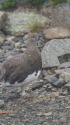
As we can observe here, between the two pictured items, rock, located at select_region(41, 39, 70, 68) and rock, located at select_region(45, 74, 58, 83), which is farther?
rock, located at select_region(41, 39, 70, 68)

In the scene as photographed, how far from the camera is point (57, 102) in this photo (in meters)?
9.05

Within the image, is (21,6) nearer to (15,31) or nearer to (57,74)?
(15,31)

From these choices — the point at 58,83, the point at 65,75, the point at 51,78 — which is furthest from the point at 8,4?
the point at 58,83

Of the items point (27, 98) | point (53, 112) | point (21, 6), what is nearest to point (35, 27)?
point (21, 6)

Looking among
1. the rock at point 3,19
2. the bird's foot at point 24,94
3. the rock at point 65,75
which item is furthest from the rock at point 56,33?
the bird's foot at point 24,94

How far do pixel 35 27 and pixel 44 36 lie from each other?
92 centimetres

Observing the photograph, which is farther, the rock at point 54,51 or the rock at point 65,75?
the rock at point 54,51

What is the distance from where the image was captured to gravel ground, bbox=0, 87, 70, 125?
7805mm

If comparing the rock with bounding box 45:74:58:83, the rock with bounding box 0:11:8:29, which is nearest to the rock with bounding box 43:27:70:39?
the rock with bounding box 0:11:8:29

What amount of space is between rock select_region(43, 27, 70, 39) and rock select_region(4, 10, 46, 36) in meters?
0.98

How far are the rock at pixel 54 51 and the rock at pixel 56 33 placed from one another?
1.08 metres

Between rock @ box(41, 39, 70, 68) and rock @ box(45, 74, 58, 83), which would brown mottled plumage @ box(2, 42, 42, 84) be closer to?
rock @ box(45, 74, 58, 83)

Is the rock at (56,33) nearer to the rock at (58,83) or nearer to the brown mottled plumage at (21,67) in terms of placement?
the rock at (58,83)

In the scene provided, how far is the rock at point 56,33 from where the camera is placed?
14367 mm
